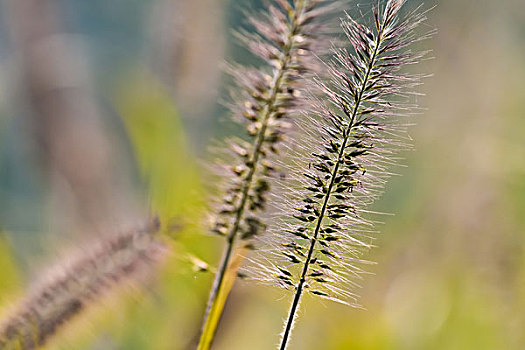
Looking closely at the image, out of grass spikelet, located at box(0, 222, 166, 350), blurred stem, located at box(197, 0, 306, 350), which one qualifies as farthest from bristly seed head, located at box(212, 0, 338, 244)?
grass spikelet, located at box(0, 222, 166, 350)

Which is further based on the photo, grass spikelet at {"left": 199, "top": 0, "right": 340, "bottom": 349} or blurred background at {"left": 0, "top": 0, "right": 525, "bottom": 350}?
blurred background at {"left": 0, "top": 0, "right": 525, "bottom": 350}

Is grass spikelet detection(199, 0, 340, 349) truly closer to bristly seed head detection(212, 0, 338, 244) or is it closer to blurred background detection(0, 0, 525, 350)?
bristly seed head detection(212, 0, 338, 244)

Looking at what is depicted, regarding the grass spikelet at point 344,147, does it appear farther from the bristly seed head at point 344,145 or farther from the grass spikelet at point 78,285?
the grass spikelet at point 78,285

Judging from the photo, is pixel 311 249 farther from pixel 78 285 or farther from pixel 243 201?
pixel 78 285

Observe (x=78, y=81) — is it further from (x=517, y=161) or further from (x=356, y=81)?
(x=356, y=81)

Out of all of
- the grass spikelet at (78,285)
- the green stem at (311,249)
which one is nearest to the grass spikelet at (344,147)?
the green stem at (311,249)

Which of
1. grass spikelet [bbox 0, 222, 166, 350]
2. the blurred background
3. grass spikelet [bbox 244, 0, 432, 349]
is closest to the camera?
grass spikelet [bbox 244, 0, 432, 349]
